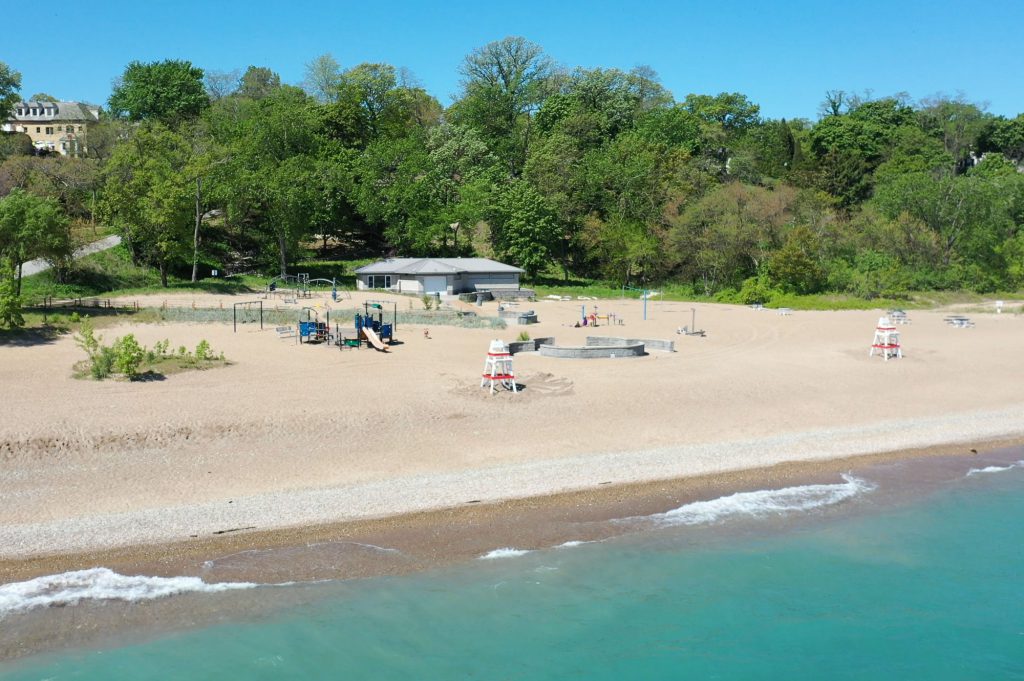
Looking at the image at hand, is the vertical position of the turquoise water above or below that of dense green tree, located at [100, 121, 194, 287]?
below

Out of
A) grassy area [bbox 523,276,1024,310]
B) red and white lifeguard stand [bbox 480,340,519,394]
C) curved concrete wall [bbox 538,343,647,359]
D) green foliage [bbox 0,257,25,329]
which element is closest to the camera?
red and white lifeguard stand [bbox 480,340,519,394]

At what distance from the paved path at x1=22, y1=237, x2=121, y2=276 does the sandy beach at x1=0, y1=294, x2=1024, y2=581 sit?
16106 millimetres

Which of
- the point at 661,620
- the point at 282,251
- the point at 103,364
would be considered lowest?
the point at 661,620

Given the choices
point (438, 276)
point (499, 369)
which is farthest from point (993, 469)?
point (438, 276)

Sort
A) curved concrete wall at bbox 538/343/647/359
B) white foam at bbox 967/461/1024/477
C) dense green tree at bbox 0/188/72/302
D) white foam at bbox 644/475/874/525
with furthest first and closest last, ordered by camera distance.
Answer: dense green tree at bbox 0/188/72/302, curved concrete wall at bbox 538/343/647/359, white foam at bbox 967/461/1024/477, white foam at bbox 644/475/874/525

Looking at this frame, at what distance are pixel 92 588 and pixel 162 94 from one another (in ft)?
218

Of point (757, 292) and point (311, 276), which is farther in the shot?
point (311, 276)

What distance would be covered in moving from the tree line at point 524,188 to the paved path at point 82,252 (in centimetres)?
183

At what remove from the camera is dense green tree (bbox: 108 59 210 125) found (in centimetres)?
6712

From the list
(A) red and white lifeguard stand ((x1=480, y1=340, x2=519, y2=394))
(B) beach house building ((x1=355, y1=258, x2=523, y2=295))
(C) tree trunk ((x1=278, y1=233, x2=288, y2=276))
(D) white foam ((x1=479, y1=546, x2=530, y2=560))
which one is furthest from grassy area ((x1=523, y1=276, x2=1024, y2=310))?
(D) white foam ((x1=479, y1=546, x2=530, y2=560))

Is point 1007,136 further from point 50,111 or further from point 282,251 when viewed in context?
point 50,111

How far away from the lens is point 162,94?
67.8 metres

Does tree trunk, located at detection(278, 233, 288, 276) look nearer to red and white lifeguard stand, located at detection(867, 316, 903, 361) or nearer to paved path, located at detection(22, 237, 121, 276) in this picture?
paved path, located at detection(22, 237, 121, 276)

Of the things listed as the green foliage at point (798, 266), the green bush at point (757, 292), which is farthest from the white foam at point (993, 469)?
the green foliage at point (798, 266)
